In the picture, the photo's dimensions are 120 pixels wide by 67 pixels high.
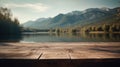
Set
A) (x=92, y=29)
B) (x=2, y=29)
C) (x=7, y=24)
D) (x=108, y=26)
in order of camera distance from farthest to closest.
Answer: (x=92, y=29) < (x=108, y=26) < (x=7, y=24) < (x=2, y=29)

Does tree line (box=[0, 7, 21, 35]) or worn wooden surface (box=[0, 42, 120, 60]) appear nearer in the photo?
worn wooden surface (box=[0, 42, 120, 60])

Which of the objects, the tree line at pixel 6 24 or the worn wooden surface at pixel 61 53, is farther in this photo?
the tree line at pixel 6 24

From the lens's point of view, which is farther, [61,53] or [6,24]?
[6,24]

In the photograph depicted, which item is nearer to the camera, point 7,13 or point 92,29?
point 7,13
